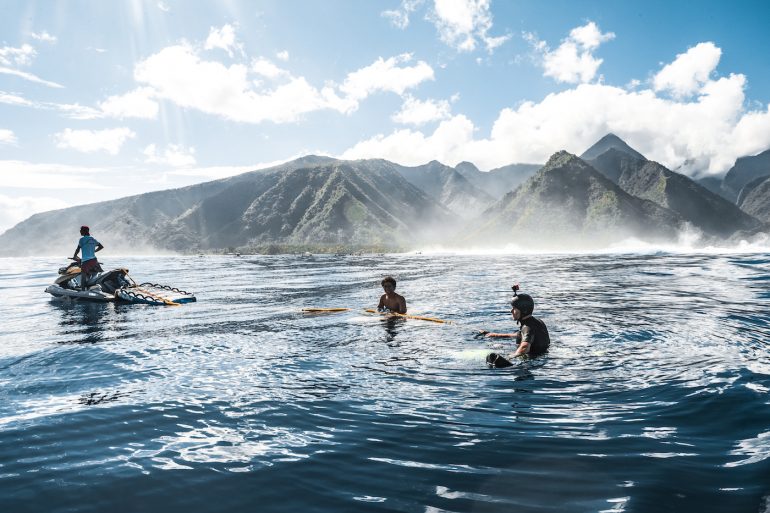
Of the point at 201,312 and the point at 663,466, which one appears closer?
the point at 663,466

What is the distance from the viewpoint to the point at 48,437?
7.66 m

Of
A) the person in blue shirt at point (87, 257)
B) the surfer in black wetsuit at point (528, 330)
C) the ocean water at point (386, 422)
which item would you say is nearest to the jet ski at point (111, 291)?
the person in blue shirt at point (87, 257)

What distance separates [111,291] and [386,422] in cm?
2649

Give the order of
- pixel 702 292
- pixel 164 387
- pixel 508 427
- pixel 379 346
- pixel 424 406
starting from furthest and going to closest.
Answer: pixel 702 292
pixel 379 346
pixel 164 387
pixel 424 406
pixel 508 427

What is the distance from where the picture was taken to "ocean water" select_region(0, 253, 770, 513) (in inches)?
218

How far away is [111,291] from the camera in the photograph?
2812cm

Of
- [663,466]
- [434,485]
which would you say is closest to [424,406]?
[434,485]

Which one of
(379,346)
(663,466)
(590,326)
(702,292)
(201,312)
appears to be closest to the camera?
(663,466)

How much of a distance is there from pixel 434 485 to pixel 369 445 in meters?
1.60

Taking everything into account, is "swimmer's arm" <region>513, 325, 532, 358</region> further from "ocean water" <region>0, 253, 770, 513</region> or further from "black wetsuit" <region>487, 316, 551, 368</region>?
"ocean water" <region>0, 253, 770, 513</region>

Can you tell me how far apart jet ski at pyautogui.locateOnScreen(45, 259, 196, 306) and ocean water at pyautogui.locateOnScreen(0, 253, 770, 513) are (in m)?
10.1

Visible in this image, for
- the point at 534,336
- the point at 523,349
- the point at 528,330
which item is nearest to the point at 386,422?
the point at 523,349

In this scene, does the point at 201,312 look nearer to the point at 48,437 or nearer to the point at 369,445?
the point at 48,437

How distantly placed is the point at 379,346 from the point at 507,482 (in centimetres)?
874
